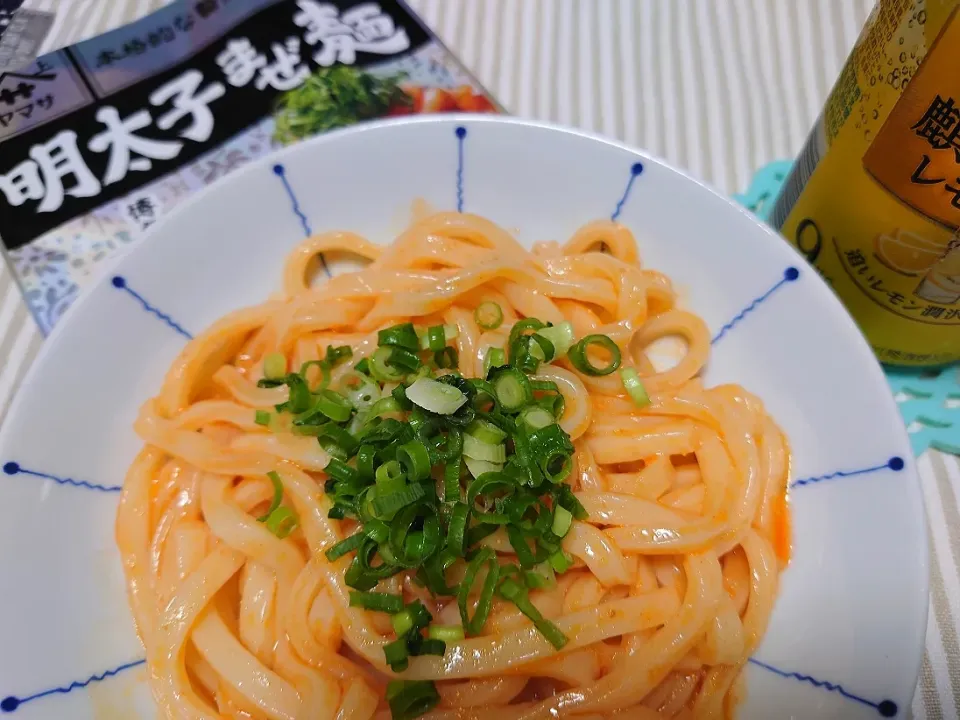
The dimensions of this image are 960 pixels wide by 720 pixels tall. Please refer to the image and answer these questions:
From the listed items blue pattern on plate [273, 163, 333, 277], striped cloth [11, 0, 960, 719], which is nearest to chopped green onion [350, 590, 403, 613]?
blue pattern on plate [273, 163, 333, 277]

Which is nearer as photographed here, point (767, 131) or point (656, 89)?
point (767, 131)

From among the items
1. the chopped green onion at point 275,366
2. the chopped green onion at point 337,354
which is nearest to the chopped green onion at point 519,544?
the chopped green onion at point 337,354

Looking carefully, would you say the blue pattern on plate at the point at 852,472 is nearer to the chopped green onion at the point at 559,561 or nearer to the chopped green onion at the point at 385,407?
the chopped green onion at the point at 559,561

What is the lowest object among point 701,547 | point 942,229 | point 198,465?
point 198,465

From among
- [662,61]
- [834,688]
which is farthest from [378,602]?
[662,61]

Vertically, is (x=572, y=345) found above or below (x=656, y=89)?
below

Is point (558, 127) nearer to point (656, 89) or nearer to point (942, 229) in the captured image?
point (942, 229)

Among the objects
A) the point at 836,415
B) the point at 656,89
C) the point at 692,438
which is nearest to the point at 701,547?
the point at 692,438
